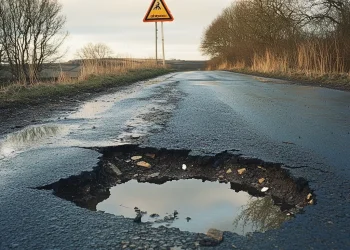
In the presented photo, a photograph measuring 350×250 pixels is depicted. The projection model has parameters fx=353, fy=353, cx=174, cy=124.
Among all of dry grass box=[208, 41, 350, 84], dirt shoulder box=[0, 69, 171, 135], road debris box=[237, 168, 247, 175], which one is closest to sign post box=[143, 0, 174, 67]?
dry grass box=[208, 41, 350, 84]

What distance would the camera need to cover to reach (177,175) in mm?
3328

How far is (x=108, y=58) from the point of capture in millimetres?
17234

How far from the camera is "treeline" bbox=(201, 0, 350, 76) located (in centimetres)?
1345

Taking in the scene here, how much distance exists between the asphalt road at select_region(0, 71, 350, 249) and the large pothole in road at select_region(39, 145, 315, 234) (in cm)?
14

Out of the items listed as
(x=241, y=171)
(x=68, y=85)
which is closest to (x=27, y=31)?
(x=68, y=85)

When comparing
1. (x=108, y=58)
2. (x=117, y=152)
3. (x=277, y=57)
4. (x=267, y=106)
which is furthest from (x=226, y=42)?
(x=117, y=152)

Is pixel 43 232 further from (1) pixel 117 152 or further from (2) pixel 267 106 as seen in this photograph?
(2) pixel 267 106

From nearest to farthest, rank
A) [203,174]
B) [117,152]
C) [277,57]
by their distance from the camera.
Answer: [203,174] → [117,152] → [277,57]

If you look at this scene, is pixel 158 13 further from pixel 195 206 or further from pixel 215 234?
pixel 215 234

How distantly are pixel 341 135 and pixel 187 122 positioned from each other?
212 cm

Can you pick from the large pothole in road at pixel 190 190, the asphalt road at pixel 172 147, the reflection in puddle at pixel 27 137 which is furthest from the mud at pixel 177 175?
the reflection in puddle at pixel 27 137

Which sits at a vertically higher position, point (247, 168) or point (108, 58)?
point (108, 58)

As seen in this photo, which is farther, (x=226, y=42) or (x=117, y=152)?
(x=226, y=42)

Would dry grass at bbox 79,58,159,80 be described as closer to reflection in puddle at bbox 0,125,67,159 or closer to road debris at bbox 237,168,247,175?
reflection in puddle at bbox 0,125,67,159
